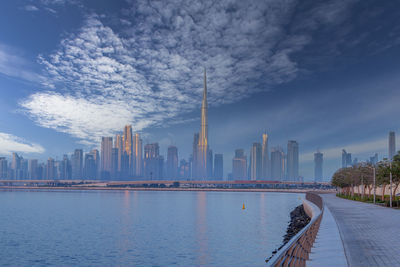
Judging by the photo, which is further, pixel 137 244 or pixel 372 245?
pixel 137 244

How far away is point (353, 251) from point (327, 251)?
4.05 ft

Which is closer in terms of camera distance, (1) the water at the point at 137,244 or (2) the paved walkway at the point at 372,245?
(2) the paved walkway at the point at 372,245

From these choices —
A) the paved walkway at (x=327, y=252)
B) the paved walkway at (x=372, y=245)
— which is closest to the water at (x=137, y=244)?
the paved walkway at (x=372, y=245)

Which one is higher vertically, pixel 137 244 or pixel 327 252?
pixel 327 252

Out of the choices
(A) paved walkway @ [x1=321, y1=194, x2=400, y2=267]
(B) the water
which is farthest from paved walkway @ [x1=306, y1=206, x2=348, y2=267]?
(B) the water

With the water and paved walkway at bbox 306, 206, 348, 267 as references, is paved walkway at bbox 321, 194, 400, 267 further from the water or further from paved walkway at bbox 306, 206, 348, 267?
the water

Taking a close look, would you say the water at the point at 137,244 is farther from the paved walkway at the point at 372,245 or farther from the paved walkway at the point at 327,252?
the paved walkway at the point at 327,252

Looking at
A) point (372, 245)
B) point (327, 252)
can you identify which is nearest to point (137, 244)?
point (372, 245)

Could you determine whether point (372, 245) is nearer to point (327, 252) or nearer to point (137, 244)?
point (327, 252)

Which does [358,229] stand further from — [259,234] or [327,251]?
[259,234]

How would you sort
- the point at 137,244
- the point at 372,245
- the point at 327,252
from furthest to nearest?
the point at 137,244
the point at 372,245
the point at 327,252

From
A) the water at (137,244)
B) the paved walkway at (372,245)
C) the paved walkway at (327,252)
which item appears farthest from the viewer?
the water at (137,244)

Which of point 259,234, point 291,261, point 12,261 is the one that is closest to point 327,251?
point 291,261

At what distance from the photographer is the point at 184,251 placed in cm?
3400
